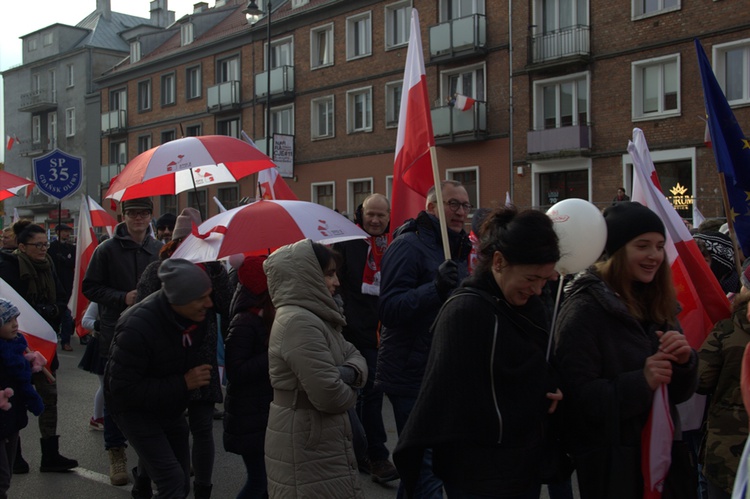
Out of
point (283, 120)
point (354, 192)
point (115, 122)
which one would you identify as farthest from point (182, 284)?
point (115, 122)

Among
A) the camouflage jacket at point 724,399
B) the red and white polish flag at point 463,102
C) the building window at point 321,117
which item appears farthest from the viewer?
the building window at point 321,117

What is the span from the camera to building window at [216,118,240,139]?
36000 mm

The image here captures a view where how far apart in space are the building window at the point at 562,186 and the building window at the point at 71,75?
34.7m

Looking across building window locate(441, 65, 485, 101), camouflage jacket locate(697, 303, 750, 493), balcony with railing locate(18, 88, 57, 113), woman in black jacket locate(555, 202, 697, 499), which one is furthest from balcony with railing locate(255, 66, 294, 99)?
woman in black jacket locate(555, 202, 697, 499)

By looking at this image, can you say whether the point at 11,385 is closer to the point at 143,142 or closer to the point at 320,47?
the point at 320,47

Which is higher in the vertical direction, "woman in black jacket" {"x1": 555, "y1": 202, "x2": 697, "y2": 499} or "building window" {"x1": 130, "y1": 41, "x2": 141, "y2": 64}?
"building window" {"x1": 130, "y1": 41, "x2": 141, "y2": 64}

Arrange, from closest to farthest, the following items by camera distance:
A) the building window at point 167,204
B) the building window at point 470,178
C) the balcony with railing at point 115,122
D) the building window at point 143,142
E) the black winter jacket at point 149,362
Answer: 1. the black winter jacket at point 149,362
2. the building window at point 470,178
3. the building window at point 167,204
4. the building window at point 143,142
5. the balcony with railing at point 115,122

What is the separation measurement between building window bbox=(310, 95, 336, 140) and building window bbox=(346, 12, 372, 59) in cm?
230

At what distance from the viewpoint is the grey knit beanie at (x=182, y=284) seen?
4.14 metres

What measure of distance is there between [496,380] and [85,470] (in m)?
4.72

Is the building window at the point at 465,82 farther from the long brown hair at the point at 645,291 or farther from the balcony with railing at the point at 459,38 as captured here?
the long brown hair at the point at 645,291

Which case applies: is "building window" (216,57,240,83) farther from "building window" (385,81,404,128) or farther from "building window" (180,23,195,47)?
"building window" (385,81,404,128)

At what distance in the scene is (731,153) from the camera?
16.8 ft

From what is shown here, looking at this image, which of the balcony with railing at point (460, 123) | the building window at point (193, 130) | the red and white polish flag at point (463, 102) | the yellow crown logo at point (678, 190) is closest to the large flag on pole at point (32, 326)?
the yellow crown logo at point (678, 190)
